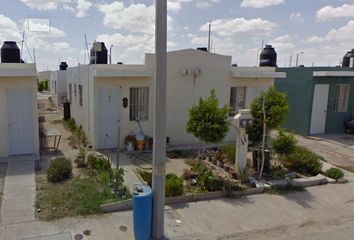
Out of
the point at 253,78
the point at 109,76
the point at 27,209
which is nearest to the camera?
the point at 27,209

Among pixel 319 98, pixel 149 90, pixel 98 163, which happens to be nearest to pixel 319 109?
pixel 319 98

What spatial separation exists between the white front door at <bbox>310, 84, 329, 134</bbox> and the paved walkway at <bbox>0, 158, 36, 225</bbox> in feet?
40.7

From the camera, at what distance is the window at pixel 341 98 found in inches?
606

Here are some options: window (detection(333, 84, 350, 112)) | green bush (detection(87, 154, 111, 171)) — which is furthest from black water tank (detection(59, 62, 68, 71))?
window (detection(333, 84, 350, 112))

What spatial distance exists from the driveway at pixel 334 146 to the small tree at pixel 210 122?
503 centimetres

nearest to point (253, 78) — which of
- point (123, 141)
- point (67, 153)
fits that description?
point (123, 141)

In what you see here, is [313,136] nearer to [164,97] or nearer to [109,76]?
[109,76]

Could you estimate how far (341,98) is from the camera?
1554 cm

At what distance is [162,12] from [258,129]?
493 cm

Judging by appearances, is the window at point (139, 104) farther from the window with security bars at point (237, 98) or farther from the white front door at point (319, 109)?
the white front door at point (319, 109)

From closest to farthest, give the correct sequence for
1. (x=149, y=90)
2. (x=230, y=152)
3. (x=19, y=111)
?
(x=19, y=111) < (x=230, y=152) < (x=149, y=90)

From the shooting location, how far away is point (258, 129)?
8.53 metres

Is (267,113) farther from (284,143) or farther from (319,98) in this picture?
(319,98)

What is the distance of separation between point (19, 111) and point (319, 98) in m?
12.9
